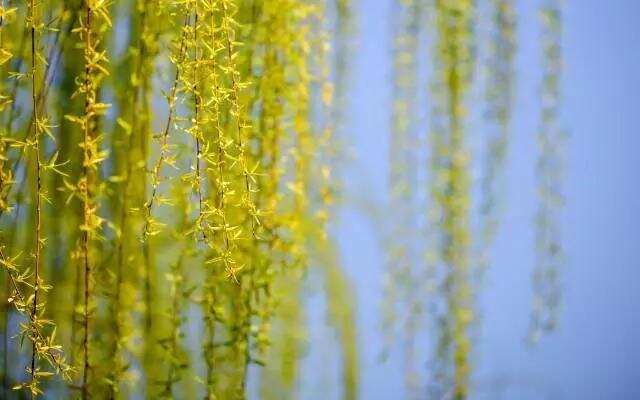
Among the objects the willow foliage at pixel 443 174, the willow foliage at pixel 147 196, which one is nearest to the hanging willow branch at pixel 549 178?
the willow foliage at pixel 443 174

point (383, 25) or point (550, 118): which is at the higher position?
point (383, 25)

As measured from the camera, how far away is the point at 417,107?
53.3 inches

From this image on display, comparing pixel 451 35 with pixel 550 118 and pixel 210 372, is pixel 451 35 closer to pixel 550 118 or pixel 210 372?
pixel 550 118

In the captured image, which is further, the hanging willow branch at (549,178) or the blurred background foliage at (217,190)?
the hanging willow branch at (549,178)

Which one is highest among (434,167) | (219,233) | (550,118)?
(550,118)

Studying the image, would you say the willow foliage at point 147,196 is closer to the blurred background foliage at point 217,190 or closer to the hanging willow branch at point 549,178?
the blurred background foliage at point 217,190

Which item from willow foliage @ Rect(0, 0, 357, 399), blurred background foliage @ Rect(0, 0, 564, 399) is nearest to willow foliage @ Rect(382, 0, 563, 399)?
blurred background foliage @ Rect(0, 0, 564, 399)

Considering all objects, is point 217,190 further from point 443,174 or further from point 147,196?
point 443,174

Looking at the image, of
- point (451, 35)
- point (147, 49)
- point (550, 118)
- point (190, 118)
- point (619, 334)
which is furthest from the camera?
point (619, 334)

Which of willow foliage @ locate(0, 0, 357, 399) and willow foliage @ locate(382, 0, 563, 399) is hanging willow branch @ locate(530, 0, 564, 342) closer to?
willow foliage @ locate(382, 0, 563, 399)

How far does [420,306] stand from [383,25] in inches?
23.7

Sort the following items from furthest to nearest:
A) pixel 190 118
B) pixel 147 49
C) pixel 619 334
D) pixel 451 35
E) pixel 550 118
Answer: pixel 619 334 → pixel 550 118 → pixel 451 35 → pixel 147 49 → pixel 190 118

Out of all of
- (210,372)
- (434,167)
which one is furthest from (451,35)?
(210,372)

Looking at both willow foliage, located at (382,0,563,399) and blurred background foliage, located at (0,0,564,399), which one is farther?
willow foliage, located at (382,0,563,399)
